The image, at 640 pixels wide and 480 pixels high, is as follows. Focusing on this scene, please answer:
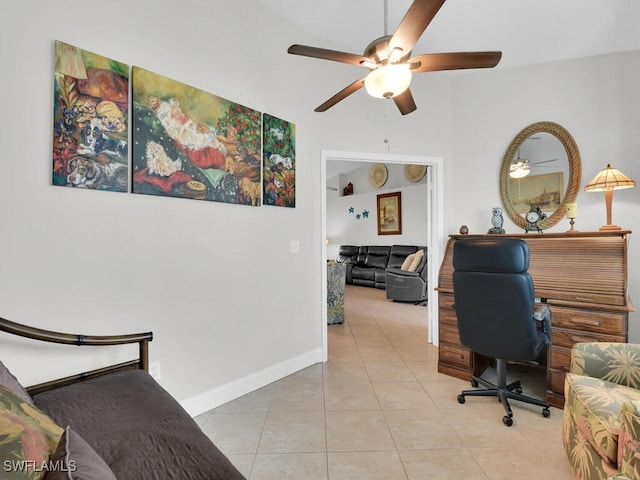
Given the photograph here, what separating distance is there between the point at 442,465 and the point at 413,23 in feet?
7.23

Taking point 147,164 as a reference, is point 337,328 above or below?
below

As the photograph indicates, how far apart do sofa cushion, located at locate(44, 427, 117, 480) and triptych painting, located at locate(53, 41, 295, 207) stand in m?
1.40

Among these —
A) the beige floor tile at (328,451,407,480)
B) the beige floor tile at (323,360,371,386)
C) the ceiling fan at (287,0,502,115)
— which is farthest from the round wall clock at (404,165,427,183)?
the beige floor tile at (328,451,407,480)

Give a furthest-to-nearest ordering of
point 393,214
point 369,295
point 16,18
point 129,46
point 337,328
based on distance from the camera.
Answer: point 393,214
point 369,295
point 337,328
point 129,46
point 16,18

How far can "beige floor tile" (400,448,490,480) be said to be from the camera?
5.30 feet

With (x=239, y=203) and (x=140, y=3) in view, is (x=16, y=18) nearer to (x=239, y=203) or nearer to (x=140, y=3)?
(x=140, y=3)

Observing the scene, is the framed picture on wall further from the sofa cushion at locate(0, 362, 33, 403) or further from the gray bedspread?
the sofa cushion at locate(0, 362, 33, 403)

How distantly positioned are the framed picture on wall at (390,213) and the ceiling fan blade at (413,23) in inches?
239

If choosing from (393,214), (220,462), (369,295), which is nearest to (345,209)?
(393,214)

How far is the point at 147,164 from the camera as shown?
197 centimetres

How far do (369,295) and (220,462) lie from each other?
5.94 m

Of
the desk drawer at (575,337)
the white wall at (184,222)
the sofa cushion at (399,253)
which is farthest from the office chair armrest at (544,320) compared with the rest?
the sofa cushion at (399,253)

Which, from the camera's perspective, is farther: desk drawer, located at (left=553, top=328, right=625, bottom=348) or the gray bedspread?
desk drawer, located at (left=553, top=328, right=625, bottom=348)

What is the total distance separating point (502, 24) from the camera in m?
2.77
